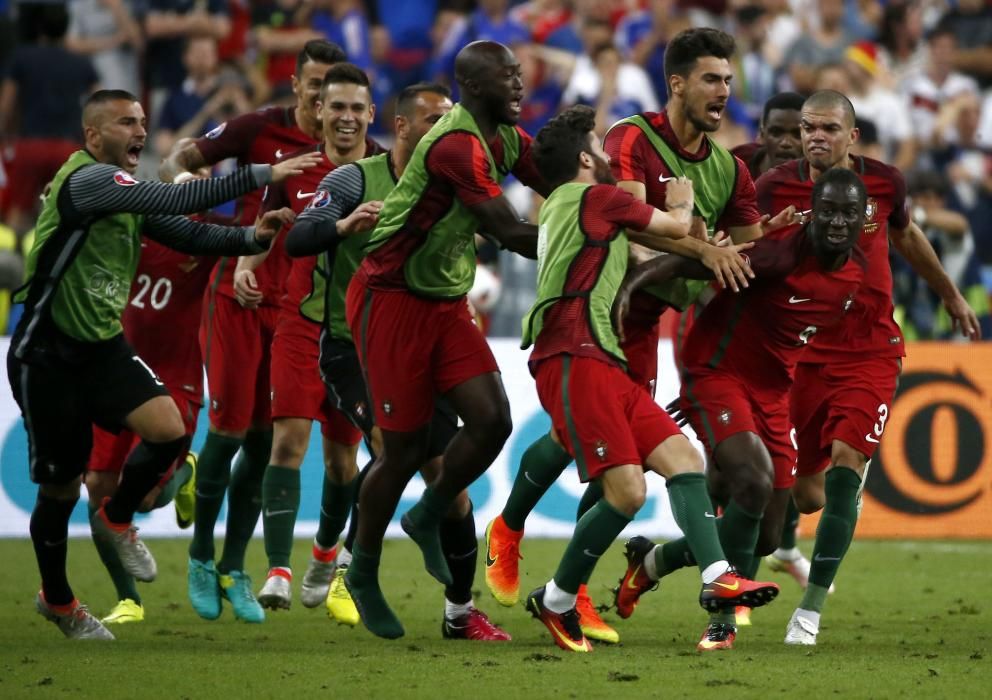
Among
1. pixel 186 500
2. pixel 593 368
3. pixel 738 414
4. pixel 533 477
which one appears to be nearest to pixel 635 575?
pixel 533 477

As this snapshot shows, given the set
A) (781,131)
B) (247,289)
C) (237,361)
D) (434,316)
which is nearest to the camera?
(434,316)

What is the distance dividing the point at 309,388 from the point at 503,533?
1637mm

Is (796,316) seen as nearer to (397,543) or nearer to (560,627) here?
(560,627)

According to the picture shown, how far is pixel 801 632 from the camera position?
7.75 m

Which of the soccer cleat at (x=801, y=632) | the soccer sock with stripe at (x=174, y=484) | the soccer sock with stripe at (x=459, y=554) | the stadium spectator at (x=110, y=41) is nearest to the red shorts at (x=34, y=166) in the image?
the stadium spectator at (x=110, y=41)

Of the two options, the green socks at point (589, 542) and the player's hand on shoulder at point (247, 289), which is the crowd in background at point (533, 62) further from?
the green socks at point (589, 542)

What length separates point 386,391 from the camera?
7.43m

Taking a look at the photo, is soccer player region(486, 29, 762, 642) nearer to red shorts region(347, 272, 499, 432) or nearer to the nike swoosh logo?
red shorts region(347, 272, 499, 432)

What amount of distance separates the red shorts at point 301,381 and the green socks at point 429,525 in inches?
53.0

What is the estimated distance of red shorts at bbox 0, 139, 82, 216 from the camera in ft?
48.0

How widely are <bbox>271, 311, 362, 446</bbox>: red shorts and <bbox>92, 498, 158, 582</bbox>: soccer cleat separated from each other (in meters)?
1.02

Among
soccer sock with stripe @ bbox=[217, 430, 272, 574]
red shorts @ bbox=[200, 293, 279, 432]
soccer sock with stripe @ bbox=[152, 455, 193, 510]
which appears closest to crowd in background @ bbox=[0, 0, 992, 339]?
soccer sock with stripe @ bbox=[152, 455, 193, 510]

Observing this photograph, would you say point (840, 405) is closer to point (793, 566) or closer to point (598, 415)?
point (598, 415)

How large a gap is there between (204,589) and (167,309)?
1751 millimetres
